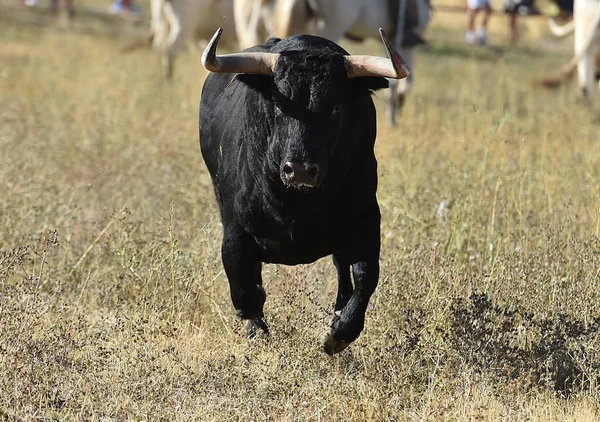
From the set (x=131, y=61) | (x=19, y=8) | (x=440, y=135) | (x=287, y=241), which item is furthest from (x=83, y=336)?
(x=19, y=8)

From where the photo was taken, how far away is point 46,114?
11711 millimetres

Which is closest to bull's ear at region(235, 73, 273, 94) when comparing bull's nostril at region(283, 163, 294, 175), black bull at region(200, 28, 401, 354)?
black bull at region(200, 28, 401, 354)

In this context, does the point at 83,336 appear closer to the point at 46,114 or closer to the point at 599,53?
the point at 46,114

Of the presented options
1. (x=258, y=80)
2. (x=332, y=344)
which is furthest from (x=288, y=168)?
(x=332, y=344)

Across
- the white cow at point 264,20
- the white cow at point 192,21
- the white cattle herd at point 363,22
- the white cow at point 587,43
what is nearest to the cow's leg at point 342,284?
the white cattle herd at point 363,22

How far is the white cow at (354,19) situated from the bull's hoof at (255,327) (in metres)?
6.94

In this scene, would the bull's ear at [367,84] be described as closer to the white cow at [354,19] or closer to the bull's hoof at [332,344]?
the bull's hoof at [332,344]

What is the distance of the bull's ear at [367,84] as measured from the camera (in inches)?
204

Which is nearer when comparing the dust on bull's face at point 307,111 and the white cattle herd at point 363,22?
the dust on bull's face at point 307,111

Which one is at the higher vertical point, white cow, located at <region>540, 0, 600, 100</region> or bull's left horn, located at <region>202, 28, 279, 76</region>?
bull's left horn, located at <region>202, 28, 279, 76</region>

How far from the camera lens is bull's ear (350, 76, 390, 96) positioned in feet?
17.0

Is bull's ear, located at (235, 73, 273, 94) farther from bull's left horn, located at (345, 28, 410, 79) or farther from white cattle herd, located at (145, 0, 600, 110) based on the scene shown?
white cattle herd, located at (145, 0, 600, 110)

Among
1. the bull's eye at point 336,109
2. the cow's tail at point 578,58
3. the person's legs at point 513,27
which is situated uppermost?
the bull's eye at point 336,109

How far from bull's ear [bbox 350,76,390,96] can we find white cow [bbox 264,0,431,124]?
24.5 ft
